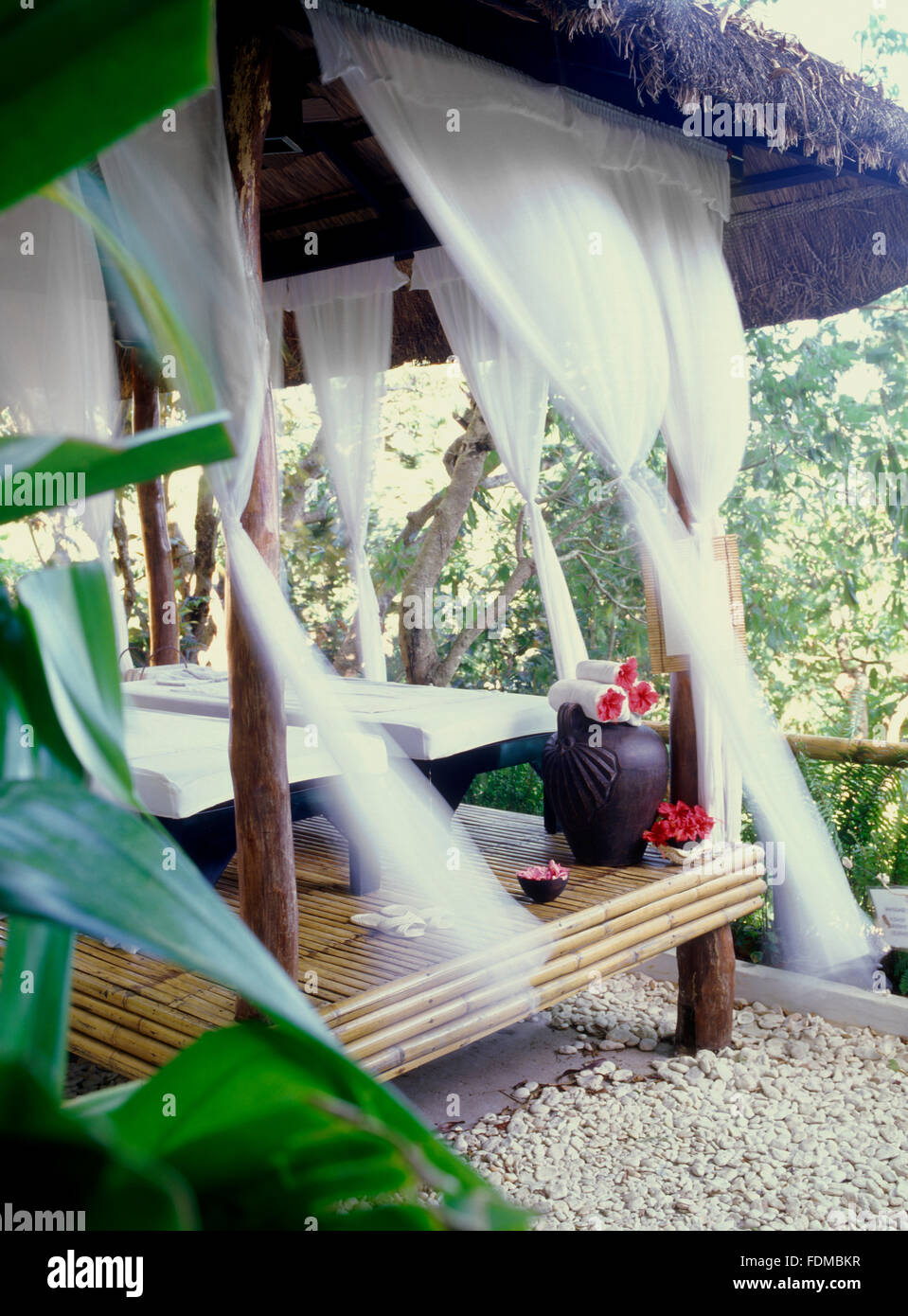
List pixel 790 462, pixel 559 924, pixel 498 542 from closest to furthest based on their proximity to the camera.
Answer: pixel 559 924
pixel 790 462
pixel 498 542

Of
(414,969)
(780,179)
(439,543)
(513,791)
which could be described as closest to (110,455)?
(414,969)

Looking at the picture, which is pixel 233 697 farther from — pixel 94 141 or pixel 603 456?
pixel 94 141

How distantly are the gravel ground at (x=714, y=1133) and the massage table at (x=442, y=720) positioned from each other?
2.99ft

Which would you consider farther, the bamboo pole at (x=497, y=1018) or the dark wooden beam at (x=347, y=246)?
the dark wooden beam at (x=347, y=246)

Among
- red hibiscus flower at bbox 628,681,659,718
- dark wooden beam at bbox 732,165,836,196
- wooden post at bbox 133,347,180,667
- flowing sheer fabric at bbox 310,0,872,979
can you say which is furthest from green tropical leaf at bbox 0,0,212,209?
wooden post at bbox 133,347,180,667

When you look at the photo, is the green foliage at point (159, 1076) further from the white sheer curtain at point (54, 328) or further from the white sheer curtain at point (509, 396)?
the white sheer curtain at point (509, 396)

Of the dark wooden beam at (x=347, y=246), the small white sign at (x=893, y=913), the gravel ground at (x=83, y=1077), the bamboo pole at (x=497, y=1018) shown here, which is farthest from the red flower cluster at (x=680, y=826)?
the dark wooden beam at (x=347, y=246)

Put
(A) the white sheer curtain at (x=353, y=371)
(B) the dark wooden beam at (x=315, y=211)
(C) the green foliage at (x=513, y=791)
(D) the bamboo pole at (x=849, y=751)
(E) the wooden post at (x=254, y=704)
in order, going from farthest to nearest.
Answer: (C) the green foliage at (x=513, y=791) < (A) the white sheer curtain at (x=353, y=371) < (B) the dark wooden beam at (x=315, y=211) < (D) the bamboo pole at (x=849, y=751) < (E) the wooden post at (x=254, y=704)

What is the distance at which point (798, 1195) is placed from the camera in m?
2.39

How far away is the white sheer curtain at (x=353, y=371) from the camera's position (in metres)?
4.22

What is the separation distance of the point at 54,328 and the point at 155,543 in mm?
2233

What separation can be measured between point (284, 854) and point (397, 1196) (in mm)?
785

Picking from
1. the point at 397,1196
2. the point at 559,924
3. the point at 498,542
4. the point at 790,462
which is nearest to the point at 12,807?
the point at 397,1196
